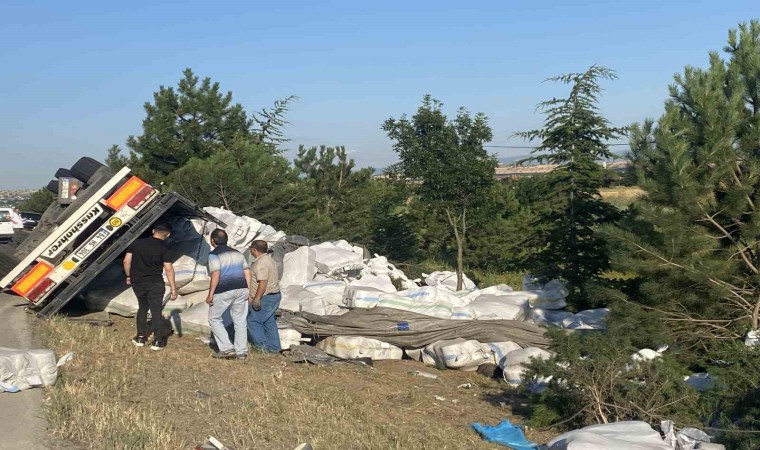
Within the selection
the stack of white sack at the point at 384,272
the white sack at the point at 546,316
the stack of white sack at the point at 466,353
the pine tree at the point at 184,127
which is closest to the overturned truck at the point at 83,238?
the stack of white sack at the point at 384,272

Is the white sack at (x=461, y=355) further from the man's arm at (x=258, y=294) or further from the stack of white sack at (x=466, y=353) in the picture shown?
the man's arm at (x=258, y=294)

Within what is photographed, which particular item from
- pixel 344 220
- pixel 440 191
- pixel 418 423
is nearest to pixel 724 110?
pixel 418 423

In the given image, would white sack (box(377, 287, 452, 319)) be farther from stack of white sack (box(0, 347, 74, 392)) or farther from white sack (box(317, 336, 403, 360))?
stack of white sack (box(0, 347, 74, 392))

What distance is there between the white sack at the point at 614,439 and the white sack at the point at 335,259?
760cm

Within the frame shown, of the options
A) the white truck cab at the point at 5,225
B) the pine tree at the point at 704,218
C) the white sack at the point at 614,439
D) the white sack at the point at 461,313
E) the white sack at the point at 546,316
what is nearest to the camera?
the white sack at the point at 614,439

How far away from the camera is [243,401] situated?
6836mm

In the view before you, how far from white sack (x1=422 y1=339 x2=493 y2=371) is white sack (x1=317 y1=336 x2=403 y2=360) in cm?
64

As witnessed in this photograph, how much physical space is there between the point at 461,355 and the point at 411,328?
901 millimetres

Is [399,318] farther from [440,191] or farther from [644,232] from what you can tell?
[440,191]

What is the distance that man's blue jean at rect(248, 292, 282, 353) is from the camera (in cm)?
939

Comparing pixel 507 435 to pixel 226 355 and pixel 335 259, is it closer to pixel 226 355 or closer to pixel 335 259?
pixel 226 355

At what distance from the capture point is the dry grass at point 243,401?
5.80 meters

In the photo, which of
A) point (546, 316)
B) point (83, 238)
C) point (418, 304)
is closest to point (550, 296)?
point (546, 316)

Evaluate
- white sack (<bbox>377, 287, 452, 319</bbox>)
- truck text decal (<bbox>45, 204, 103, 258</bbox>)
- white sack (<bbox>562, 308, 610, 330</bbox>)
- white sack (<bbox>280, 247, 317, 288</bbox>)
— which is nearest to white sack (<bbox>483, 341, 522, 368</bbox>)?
white sack (<bbox>377, 287, 452, 319</bbox>)
